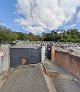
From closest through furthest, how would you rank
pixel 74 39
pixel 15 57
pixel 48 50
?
pixel 15 57 → pixel 48 50 → pixel 74 39

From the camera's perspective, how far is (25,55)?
28.7 meters

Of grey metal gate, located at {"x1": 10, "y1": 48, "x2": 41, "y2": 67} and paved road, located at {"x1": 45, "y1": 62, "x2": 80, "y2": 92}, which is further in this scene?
grey metal gate, located at {"x1": 10, "y1": 48, "x2": 41, "y2": 67}

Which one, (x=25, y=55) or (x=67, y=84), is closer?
Result: (x=67, y=84)

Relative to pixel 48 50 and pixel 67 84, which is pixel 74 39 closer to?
pixel 48 50

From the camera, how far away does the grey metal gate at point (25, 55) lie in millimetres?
27297

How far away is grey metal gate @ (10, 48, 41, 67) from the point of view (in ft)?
89.6

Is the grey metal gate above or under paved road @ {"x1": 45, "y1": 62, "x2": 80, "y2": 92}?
above

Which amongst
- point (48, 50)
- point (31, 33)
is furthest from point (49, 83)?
point (31, 33)

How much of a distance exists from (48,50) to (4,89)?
59.5 ft

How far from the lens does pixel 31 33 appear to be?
147875 millimetres

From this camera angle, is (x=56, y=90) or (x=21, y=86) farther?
(x=21, y=86)

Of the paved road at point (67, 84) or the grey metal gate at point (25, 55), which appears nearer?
the paved road at point (67, 84)

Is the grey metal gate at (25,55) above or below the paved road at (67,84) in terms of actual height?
above

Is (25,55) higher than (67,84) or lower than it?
higher
